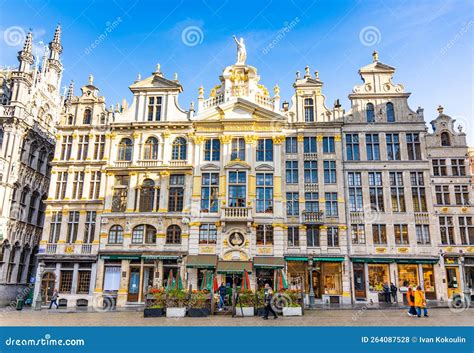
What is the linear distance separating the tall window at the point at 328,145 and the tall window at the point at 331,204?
397 cm

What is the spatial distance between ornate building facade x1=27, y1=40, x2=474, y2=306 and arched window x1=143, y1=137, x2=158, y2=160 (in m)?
0.13

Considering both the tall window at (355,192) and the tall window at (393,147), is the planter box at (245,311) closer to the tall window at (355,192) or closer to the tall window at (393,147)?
the tall window at (355,192)

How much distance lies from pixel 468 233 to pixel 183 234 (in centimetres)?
2402

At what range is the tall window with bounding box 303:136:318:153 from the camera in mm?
35875

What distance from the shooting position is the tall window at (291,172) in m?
35.2

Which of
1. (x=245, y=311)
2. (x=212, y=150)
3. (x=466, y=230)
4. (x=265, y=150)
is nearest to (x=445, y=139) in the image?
(x=466, y=230)

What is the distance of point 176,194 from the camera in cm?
3541

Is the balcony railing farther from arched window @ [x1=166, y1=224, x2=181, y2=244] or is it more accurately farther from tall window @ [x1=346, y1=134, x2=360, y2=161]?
arched window @ [x1=166, y1=224, x2=181, y2=244]

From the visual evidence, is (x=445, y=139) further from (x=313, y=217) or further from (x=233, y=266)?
(x=233, y=266)

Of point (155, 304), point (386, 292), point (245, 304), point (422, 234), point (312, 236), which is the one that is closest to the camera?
point (245, 304)

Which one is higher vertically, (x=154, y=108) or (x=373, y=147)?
(x=154, y=108)

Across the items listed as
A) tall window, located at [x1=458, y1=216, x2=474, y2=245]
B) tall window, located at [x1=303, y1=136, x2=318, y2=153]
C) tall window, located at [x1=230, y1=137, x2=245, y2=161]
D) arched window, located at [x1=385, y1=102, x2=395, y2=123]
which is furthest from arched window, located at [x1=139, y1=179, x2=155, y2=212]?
tall window, located at [x1=458, y1=216, x2=474, y2=245]

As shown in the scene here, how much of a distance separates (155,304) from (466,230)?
2611 cm

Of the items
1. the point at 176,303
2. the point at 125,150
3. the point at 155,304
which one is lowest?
the point at 155,304
